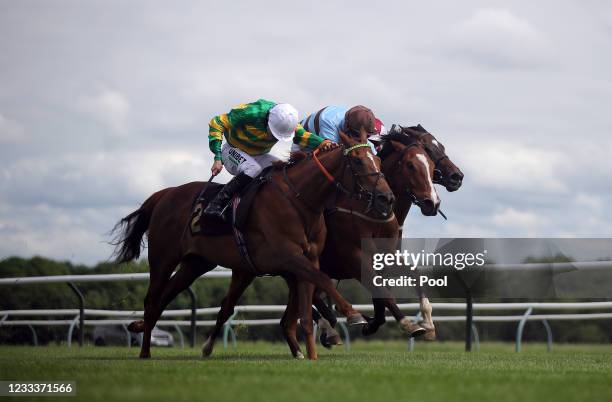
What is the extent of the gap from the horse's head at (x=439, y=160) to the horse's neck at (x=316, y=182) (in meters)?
1.47

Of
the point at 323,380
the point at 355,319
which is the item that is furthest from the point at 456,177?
the point at 323,380

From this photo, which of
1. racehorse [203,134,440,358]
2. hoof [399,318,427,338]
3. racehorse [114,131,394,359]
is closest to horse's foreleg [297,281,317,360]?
racehorse [114,131,394,359]

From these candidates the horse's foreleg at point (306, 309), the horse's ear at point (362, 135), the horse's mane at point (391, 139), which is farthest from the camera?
the horse's mane at point (391, 139)

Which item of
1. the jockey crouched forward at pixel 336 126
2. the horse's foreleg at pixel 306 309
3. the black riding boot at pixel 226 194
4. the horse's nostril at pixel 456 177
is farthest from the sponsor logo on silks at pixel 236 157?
the horse's nostril at pixel 456 177

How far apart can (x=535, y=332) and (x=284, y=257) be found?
2216 centimetres

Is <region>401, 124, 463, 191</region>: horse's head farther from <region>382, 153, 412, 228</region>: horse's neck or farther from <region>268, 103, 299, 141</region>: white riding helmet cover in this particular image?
<region>268, 103, 299, 141</region>: white riding helmet cover

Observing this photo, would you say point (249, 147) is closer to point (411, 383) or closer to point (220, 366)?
point (220, 366)

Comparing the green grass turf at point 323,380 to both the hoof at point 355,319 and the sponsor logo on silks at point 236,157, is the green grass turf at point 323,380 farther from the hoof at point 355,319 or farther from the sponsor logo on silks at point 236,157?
the sponsor logo on silks at point 236,157

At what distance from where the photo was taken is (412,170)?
29.9ft

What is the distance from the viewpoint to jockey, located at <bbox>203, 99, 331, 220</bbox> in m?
8.61

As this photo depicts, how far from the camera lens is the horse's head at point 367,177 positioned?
7.94 m

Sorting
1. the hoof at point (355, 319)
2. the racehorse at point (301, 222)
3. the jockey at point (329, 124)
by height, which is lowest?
the hoof at point (355, 319)

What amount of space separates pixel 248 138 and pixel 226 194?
0.57 meters

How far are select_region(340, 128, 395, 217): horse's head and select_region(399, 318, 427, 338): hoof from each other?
923 millimetres
